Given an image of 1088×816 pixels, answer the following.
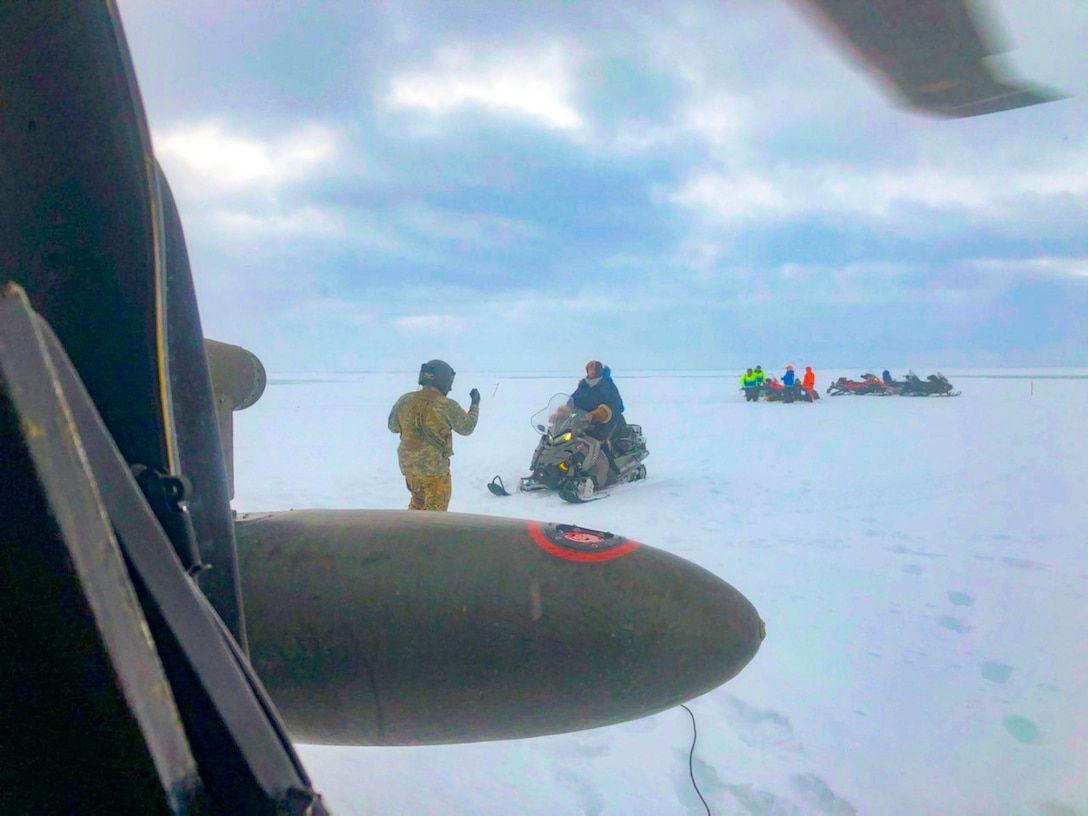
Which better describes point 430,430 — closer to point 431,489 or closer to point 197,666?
point 431,489

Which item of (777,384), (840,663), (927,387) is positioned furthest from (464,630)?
(927,387)

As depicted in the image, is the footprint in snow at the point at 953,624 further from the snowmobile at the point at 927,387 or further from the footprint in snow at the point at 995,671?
the snowmobile at the point at 927,387

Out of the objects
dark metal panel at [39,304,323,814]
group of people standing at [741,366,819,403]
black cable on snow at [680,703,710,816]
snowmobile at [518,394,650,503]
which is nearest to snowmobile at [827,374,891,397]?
group of people standing at [741,366,819,403]

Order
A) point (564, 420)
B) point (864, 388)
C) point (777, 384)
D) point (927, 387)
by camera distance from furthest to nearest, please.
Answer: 1. point (864, 388)
2. point (927, 387)
3. point (777, 384)
4. point (564, 420)

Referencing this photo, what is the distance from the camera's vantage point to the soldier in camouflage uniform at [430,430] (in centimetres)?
610

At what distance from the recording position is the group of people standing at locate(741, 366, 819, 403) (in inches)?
992

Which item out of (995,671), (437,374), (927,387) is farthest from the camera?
(927,387)

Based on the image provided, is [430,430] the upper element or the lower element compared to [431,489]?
upper

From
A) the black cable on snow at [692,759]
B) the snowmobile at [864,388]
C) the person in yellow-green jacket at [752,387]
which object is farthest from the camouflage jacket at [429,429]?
the snowmobile at [864,388]

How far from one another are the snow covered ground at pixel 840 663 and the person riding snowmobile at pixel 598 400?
0.98 m

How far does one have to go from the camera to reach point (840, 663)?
370cm

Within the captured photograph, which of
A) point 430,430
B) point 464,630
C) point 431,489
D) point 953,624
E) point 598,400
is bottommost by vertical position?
point 953,624

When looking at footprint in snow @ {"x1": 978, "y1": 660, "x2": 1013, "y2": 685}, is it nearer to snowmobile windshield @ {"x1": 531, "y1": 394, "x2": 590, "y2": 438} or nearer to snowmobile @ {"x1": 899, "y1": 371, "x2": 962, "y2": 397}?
snowmobile windshield @ {"x1": 531, "y1": 394, "x2": 590, "y2": 438}

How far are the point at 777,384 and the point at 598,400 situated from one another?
18693 mm
